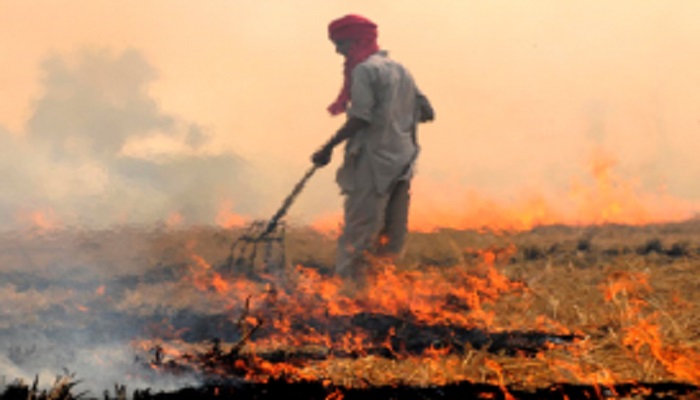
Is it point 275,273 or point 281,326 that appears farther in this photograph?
point 275,273

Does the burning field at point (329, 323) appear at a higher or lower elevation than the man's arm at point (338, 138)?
lower

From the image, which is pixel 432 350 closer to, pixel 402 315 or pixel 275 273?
pixel 402 315

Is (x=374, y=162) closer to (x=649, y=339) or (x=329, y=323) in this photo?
(x=329, y=323)

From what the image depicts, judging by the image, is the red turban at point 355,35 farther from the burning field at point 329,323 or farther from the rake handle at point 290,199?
the burning field at point 329,323

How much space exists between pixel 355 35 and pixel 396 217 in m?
1.56

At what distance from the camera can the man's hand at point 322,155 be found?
22.2 ft

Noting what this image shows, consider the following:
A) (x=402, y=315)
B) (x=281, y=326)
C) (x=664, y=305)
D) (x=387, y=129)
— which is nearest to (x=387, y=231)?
(x=387, y=129)

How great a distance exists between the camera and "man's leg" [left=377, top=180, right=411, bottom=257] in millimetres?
6961

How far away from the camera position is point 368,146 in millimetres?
6707

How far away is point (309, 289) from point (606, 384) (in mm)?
2756

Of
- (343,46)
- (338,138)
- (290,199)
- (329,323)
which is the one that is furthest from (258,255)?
(329,323)

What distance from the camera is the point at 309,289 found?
646cm

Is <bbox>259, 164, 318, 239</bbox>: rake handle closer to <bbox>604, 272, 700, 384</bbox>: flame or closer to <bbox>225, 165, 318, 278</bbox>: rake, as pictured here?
<bbox>225, 165, 318, 278</bbox>: rake

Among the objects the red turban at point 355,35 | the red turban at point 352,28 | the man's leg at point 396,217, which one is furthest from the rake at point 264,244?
the red turban at point 352,28
